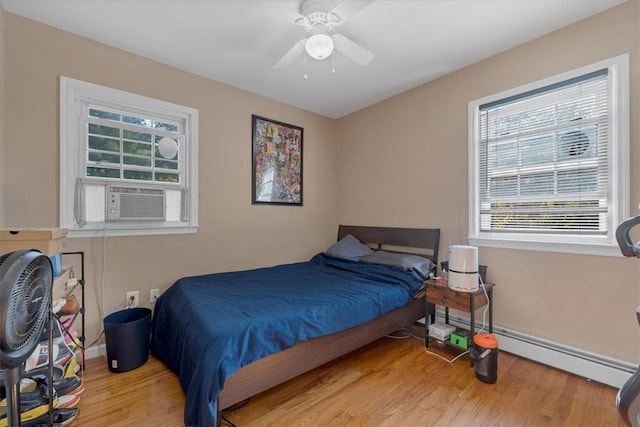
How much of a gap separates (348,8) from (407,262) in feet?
6.90

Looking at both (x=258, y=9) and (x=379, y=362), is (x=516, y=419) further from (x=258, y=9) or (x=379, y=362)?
(x=258, y=9)

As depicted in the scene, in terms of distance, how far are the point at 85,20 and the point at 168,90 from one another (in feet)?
2.32

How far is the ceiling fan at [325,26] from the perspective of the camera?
68.5 inches

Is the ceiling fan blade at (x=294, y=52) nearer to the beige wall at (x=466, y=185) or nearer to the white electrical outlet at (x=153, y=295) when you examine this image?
the beige wall at (x=466, y=185)

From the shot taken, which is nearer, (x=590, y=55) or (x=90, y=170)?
(x=590, y=55)

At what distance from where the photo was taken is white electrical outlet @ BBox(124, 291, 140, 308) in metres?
2.39

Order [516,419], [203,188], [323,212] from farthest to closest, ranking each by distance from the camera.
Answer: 1. [323,212]
2. [203,188]
3. [516,419]

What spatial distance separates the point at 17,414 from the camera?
1.00 meters

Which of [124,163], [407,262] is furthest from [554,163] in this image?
[124,163]

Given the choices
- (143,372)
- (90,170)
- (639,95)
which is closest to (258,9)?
(90,170)

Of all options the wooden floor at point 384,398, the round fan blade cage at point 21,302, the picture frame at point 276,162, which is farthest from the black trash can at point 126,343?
the picture frame at point 276,162

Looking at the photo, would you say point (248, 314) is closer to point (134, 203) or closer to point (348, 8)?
point (134, 203)

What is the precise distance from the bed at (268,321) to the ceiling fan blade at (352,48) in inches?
69.3

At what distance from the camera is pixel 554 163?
2.18m
